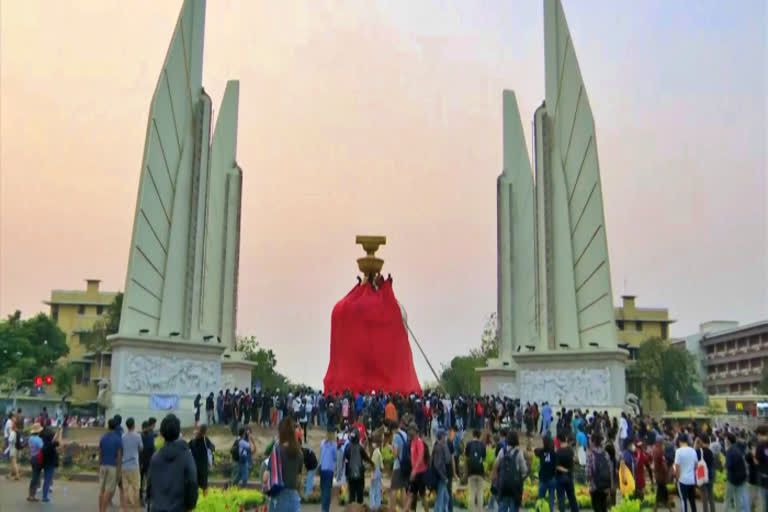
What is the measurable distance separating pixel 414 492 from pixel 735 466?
4.00 m

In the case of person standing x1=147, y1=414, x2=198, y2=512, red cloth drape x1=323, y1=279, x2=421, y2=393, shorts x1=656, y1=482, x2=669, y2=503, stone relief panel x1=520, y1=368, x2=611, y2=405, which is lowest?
shorts x1=656, y1=482, x2=669, y2=503

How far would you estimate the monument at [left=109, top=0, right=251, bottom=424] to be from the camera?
23.0 m

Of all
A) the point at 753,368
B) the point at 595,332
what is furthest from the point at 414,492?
the point at 753,368

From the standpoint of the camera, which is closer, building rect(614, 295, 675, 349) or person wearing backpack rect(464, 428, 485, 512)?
person wearing backpack rect(464, 428, 485, 512)

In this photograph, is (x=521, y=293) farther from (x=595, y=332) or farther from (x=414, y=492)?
(x=414, y=492)

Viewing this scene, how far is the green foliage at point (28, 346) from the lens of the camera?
42156mm

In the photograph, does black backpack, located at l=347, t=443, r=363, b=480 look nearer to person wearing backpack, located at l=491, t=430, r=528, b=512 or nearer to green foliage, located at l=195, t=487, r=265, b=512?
green foliage, located at l=195, t=487, r=265, b=512

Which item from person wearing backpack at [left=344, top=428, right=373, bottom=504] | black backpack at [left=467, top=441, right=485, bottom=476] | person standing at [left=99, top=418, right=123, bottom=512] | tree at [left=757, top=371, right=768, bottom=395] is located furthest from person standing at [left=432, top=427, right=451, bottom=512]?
tree at [left=757, top=371, right=768, bottom=395]

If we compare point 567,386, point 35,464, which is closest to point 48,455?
point 35,464

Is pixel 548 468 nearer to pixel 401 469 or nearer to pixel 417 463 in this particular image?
pixel 417 463

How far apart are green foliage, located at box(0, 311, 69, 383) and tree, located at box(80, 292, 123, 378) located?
2274 millimetres

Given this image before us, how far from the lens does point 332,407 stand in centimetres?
2312

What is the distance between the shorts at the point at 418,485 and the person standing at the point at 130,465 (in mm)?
3407

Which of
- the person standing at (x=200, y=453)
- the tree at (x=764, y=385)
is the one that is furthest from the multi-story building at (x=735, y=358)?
the person standing at (x=200, y=453)
